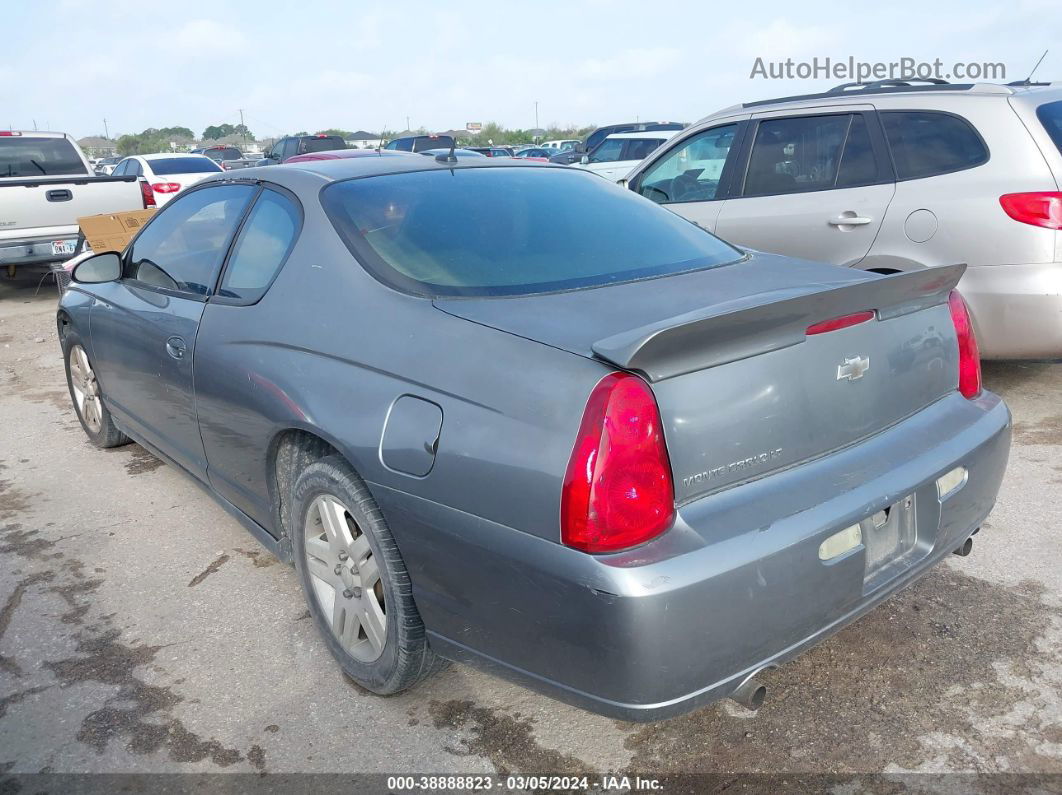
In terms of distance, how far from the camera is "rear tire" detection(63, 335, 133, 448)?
4922 mm

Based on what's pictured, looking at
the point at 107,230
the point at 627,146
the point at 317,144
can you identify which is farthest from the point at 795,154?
the point at 317,144

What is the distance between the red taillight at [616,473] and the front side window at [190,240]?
1967 millimetres

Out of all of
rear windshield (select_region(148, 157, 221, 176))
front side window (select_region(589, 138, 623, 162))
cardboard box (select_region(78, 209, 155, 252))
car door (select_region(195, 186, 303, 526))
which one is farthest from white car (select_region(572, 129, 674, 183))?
car door (select_region(195, 186, 303, 526))

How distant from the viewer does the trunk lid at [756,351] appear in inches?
83.0

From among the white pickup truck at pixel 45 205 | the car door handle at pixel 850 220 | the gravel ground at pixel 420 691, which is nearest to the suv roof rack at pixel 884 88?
the car door handle at pixel 850 220

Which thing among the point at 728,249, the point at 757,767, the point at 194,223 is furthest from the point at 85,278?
the point at 757,767

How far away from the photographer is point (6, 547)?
3939 mm

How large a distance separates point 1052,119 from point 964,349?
263 centimetres

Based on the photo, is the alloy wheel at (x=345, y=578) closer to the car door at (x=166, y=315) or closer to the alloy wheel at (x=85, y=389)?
the car door at (x=166, y=315)

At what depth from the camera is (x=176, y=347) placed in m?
3.53

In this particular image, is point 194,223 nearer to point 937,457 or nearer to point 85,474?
point 85,474

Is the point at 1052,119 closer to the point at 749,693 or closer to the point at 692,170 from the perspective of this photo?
the point at 692,170

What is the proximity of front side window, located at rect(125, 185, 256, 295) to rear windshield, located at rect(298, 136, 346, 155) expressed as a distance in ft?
59.0

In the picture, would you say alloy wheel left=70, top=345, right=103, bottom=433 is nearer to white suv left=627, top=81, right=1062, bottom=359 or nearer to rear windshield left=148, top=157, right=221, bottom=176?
white suv left=627, top=81, right=1062, bottom=359
